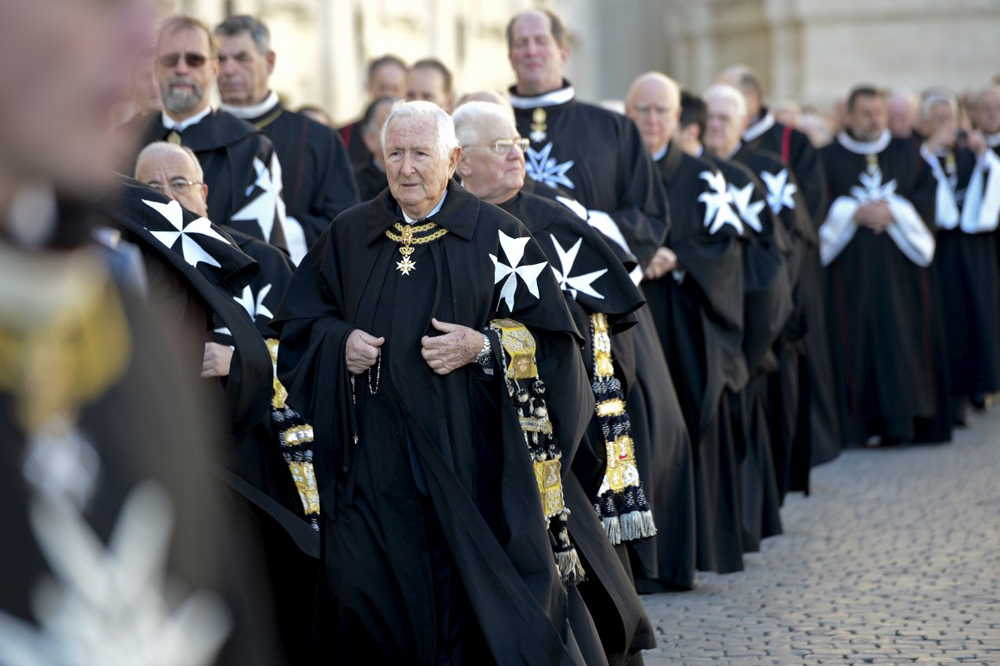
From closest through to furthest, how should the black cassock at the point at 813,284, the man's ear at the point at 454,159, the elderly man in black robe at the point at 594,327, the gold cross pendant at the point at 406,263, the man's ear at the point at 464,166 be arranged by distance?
the gold cross pendant at the point at 406,263
the man's ear at the point at 454,159
the elderly man in black robe at the point at 594,327
the man's ear at the point at 464,166
the black cassock at the point at 813,284

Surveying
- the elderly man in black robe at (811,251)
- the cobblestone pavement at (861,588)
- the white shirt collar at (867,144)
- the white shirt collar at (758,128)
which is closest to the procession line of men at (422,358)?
the cobblestone pavement at (861,588)

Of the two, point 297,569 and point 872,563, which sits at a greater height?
point 297,569

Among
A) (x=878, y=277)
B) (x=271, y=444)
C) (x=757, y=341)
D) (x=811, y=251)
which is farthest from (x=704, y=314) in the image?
(x=878, y=277)

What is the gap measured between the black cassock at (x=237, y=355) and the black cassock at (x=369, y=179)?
3.42 m

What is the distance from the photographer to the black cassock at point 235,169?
22.4ft

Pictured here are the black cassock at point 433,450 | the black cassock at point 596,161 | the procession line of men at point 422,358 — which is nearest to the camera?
the procession line of men at point 422,358

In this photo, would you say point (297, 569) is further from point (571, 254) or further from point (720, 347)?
point (720, 347)

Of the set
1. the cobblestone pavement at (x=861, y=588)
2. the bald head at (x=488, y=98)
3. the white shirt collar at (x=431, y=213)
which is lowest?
the cobblestone pavement at (x=861, y=588)

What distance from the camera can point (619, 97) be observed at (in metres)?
26.2

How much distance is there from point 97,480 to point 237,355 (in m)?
3.27

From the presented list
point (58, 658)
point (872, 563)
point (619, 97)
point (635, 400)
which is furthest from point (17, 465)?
point (619, 97)

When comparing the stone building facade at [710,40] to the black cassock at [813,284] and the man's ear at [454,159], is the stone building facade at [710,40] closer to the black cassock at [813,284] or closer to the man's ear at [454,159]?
the black cassock at [813,284]

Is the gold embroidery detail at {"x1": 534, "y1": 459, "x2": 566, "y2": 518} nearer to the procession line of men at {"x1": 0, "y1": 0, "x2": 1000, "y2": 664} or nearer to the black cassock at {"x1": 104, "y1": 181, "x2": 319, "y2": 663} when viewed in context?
the procession line of men at {"x1": 0, "y1": 0, "x2": 1000, "y2": 664}

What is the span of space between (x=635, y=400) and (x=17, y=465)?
5.45 metres
